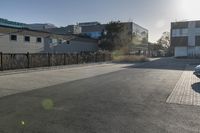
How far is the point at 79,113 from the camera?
604cm

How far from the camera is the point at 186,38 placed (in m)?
47.6

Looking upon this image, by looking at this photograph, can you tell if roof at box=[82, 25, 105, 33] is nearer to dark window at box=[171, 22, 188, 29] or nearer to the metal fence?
dark window at box=[171, 22, 188, 29]

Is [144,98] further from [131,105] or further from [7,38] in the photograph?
[7,38]

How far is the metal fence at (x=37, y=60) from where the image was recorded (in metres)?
17.9

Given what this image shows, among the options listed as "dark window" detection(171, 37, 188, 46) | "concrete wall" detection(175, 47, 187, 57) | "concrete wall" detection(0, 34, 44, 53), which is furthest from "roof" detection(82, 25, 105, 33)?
"concrete wall" detection(0, 34, 44, 53)

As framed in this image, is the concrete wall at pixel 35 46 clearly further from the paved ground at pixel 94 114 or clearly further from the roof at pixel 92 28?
the roof at pixel 92 28

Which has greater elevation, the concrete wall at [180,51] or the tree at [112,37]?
the tree at [112,37]

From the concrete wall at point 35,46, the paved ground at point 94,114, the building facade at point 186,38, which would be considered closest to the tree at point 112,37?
the concrete wall at point 35,46

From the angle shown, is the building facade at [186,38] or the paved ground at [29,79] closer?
the paved ground at [29,79]

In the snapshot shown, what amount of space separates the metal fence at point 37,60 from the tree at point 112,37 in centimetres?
1321

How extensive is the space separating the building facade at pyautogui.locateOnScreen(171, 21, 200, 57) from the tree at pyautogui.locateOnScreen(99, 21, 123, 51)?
520 inches

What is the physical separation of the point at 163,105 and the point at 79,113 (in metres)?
2.80

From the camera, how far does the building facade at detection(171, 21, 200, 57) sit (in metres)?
46.7

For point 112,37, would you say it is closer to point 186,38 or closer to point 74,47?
point 74,47
